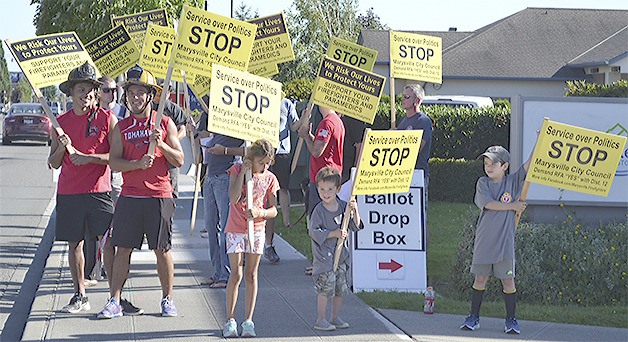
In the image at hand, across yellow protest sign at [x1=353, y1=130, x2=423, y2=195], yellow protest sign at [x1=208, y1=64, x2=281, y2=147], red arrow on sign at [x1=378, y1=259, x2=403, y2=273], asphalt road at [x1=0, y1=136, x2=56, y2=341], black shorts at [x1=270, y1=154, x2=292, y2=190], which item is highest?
yellow protest sign at [x1=208, y1=64, x2=281, y2=147]

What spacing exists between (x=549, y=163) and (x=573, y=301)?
176 cm

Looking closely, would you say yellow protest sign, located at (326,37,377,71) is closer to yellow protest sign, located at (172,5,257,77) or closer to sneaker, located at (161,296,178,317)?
yellow protest sign, located at (172,5,257,77)

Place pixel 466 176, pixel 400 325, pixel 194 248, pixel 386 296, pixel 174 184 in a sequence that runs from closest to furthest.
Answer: pixel 400 325
pixel 386 296
pixel 174 184
pixel 194 248
pixel 466 176

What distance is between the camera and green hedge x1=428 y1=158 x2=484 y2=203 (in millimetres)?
17453

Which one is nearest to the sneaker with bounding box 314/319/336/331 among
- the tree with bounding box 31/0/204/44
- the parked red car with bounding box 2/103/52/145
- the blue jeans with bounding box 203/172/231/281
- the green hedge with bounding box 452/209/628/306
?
the blue jeans with bounding box 203/172/231/281

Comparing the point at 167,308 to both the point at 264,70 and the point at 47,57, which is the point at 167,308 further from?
the point at 264,70

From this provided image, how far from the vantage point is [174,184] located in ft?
32.8

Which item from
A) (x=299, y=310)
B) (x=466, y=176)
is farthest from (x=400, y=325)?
(x=466, y=176)

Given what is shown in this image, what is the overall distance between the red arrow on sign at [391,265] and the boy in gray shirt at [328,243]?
1646 mm

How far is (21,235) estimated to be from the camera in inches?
554

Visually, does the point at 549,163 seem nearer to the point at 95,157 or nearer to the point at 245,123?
the point at 245,123

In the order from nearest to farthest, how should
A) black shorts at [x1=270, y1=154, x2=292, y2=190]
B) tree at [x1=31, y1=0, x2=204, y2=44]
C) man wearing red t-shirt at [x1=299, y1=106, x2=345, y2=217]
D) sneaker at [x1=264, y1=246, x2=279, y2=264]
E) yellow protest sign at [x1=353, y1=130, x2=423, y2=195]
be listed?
yellow protest sign at [x1=353, y1=130, x2=423, y2=195] → man wearing red t-shirt at [x1=299, y1=106, x2=345, y2=217] → sneaker at [x1=264, y1=246, x2=279, y2=264] → black shorts at [x1=270, y1=154, x2=292, y2=190] → tree at [x1=31, y1=0, x2=204, y2=44]

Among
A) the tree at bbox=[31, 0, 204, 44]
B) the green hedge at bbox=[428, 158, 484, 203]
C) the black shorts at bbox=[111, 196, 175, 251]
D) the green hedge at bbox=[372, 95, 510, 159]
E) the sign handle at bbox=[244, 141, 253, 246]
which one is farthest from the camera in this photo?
the tree at bbox=[31, 0, 204, 44]

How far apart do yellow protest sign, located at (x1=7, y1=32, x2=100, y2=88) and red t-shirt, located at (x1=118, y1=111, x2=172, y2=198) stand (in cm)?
90
